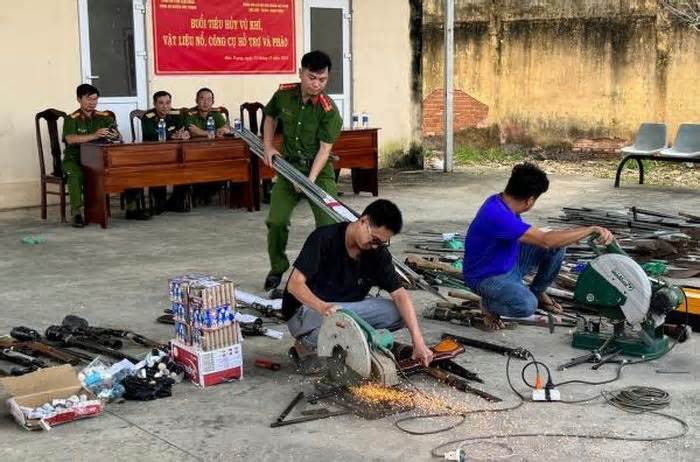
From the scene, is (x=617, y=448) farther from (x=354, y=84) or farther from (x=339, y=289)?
(x=354, y=84)

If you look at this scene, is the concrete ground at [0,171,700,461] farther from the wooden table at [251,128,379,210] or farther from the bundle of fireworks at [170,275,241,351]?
the wooden table at [251,128,379,210]

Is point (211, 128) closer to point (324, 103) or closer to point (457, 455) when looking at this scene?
point (324, 103)

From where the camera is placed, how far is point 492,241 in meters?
5.83

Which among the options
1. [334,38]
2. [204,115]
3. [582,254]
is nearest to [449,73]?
[334,38]

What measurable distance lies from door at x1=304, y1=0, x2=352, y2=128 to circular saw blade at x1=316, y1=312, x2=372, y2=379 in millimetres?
9237

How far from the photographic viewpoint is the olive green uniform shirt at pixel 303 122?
23.1ft

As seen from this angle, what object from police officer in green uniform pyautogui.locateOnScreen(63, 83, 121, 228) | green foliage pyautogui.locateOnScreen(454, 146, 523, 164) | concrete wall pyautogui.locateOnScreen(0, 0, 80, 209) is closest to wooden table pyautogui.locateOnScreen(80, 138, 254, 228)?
police officer in green uniform pyautogui.locateOnScreen(63, 83, 121, 228)

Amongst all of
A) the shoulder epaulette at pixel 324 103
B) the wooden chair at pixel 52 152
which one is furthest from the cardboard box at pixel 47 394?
the wooden chair at pixel 52 152

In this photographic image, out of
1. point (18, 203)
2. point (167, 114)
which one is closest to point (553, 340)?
point (167, 114)

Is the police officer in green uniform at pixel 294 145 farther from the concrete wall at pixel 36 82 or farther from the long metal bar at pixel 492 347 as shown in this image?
the concrete wall at pixel 36 82

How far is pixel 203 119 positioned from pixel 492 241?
6317 millimetres

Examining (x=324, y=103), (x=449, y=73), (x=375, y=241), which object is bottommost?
(x=375, y=241)

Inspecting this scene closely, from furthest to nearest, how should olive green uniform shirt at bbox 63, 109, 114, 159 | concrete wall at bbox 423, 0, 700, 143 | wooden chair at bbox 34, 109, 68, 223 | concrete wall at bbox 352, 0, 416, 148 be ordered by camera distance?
concrete wall at bbox 423, 0, 700, 143 → concrete wall at bbox 352, 0, 416, 148 → wooden chair at bbox 34, 109, 68, 223 → olive green uniform shirt at bbox 63, 109, 114, 159

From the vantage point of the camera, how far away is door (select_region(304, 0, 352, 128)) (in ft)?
44.3
